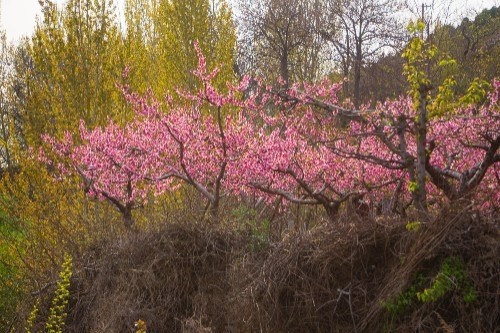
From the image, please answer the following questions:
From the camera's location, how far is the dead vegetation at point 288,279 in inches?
200

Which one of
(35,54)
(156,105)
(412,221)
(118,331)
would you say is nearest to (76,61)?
(35,54)

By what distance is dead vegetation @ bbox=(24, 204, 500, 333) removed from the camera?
509cm

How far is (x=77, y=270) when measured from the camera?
8.18 metres

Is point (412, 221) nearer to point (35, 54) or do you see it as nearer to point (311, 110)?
point (311, 110)

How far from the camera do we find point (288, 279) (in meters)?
5.89

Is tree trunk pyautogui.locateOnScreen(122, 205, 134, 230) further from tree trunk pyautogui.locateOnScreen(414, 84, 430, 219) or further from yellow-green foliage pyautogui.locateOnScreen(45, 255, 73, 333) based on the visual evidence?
tree trunk pyautogui.locateOnScreen(414, 84, 430, 219)

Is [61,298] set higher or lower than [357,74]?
lower

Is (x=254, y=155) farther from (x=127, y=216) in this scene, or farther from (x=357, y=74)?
(x=357, y=74)

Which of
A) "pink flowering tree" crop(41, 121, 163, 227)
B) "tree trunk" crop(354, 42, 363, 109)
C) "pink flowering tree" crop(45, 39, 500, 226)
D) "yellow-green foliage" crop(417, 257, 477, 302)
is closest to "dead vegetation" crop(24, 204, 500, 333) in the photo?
"yellow-green foliage" crop(417, 257, 477, 302)

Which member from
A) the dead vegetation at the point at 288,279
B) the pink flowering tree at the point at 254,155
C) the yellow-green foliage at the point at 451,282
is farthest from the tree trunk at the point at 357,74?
the yellow-green foliage at the point at 451,282

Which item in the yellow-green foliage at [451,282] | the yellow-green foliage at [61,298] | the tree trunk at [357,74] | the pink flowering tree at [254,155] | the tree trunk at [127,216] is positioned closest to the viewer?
the yellow-green foliage at [451,282]

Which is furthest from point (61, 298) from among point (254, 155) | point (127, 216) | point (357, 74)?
point (357, 74)

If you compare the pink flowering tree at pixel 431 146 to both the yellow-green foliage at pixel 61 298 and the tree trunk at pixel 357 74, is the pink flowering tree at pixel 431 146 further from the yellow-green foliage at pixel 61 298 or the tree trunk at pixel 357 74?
the tree trunk at pixel 357 74

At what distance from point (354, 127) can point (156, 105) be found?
8.49 ft
